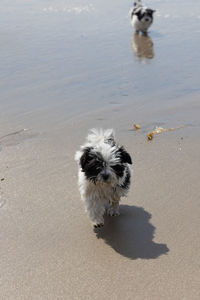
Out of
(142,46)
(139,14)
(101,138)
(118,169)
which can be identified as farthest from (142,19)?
(118,169)

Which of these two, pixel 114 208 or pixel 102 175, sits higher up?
pixel 102 175

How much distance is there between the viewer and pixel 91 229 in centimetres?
416

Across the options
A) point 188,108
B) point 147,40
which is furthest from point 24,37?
point 188,108

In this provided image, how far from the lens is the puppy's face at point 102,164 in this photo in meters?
3.82

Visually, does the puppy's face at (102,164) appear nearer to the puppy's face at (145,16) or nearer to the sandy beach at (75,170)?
the sandy beach at (75,170)

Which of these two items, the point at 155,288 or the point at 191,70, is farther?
the point at 191,70

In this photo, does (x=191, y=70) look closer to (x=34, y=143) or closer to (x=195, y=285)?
(x=34, y=143)

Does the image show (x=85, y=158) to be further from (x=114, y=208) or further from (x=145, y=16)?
(x=145, y=16)

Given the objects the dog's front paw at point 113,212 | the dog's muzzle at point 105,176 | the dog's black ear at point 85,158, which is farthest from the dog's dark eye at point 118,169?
the dog's front paw at point 113,212

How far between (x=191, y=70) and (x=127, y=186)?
5207 millimetres

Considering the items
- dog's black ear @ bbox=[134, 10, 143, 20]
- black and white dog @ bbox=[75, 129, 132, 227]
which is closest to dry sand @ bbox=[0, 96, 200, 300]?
black and white dog @ bbox=[75, 129, 132, 227]

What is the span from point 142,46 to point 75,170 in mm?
7144

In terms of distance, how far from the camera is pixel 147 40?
12312 mm

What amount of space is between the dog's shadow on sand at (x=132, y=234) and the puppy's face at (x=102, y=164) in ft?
1.86
